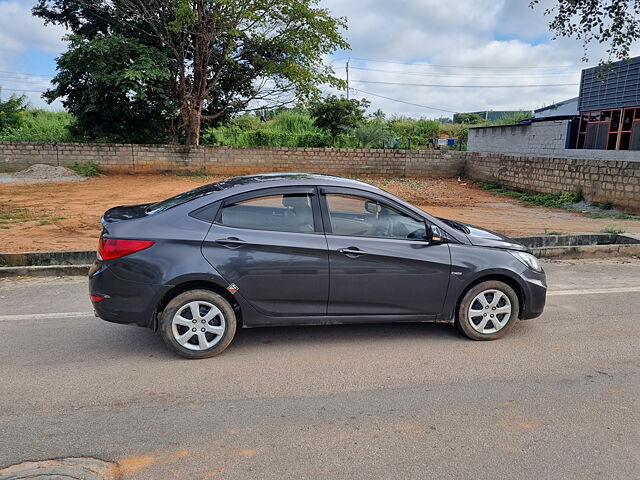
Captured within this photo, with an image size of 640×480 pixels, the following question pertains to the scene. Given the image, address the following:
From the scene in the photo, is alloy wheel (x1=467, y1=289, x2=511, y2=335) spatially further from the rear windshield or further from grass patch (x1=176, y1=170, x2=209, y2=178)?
grass patch (x1=176, y1=170, x2=209, y2=178)

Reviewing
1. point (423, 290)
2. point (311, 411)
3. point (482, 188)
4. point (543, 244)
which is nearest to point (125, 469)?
point (311, 411)

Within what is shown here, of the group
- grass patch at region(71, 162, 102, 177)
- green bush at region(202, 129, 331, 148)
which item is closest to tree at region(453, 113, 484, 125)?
green bush at region(202, 129, 331, 148)

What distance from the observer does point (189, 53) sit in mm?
23656

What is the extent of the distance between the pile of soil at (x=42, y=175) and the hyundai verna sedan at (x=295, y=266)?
1758cm

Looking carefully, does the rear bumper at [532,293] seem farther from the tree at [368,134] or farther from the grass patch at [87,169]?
the tree at [368,134]

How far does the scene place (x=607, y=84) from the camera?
80.7 feet

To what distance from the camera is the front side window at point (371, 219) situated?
4707 mm

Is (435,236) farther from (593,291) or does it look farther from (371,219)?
(593,291)

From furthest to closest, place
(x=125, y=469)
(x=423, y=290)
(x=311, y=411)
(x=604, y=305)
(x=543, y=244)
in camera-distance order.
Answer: (x=543, y=244), (x=604, y=305), (x=423, y=290), (x=311, y=411), (x=125, y=469)

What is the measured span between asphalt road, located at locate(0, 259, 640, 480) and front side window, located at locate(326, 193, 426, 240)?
1057 mm

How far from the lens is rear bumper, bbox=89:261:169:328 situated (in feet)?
14.0

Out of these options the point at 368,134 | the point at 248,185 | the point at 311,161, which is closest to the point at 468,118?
the point at 368,134

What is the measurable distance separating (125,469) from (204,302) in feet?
5.39

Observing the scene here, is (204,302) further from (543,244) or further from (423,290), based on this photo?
(543,244)
